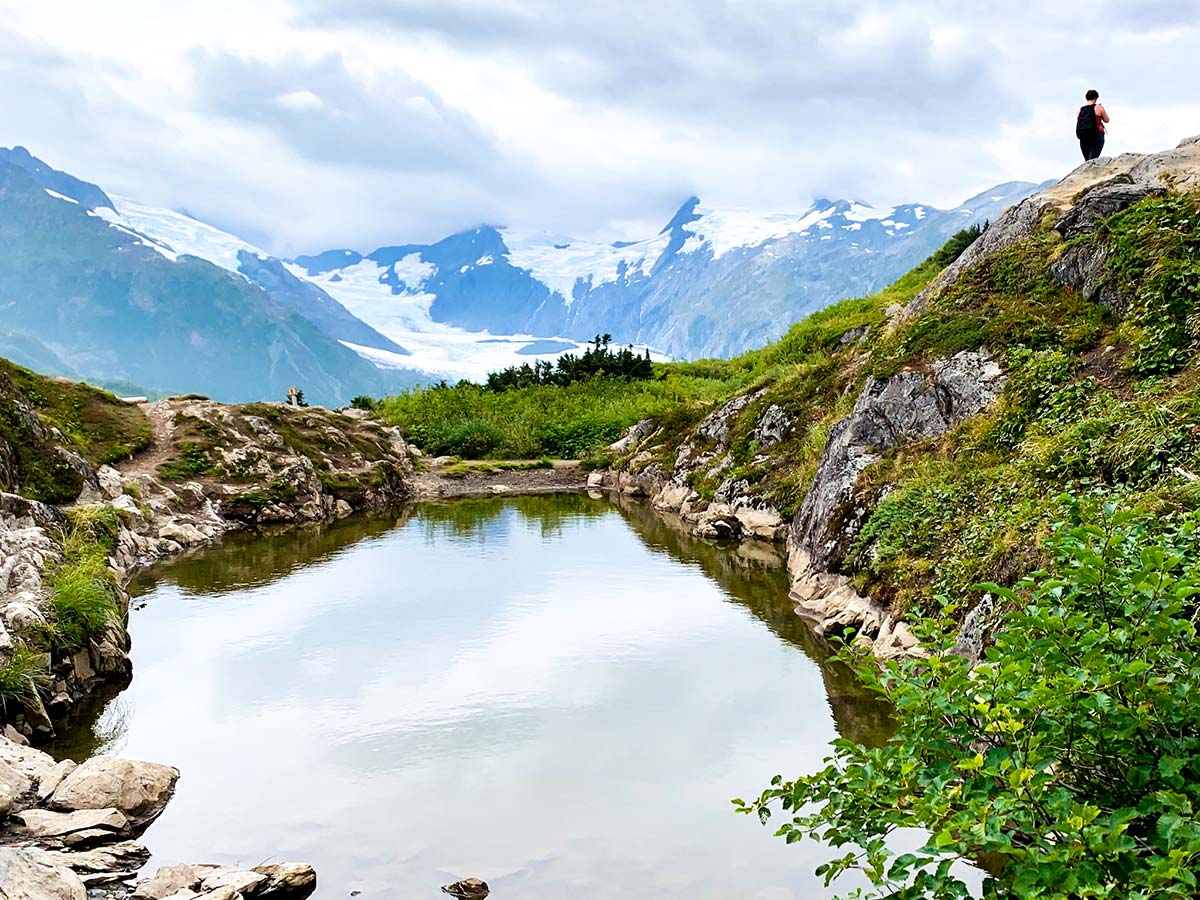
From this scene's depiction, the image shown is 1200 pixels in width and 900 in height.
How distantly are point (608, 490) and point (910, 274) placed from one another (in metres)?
20.3

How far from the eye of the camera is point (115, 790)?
10.6 metres

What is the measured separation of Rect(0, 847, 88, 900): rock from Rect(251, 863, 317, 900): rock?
5.28ft

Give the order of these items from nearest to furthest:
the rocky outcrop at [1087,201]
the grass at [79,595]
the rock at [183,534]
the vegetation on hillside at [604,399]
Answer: the grass at [79,595], the rocky outcrop at [1087,201], the rock at [183,534], the vegetation on hillside at [604,399]

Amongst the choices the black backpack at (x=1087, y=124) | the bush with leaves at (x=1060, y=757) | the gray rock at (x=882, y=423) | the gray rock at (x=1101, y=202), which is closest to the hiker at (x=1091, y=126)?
the black backpack at (x=1087, y=124)

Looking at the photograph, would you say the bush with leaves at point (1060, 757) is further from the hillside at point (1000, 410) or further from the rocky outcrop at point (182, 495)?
the rocky outcrop at point (182, 495)

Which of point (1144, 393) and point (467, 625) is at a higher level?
point (1144, 393)

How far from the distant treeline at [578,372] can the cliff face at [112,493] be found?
17561mm

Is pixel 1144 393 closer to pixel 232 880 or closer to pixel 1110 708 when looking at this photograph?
pixel 1110 708

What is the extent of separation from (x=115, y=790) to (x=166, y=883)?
243 centimetres

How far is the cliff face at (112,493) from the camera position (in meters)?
14.2

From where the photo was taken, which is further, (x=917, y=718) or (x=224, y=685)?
(x=224, y=685)

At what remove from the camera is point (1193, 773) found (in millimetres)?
4695

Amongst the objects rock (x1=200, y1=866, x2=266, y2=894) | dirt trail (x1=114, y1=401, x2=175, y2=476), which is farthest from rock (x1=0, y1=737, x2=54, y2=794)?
dirt trail (x1=114, y1=401, x2=175, y2=476)

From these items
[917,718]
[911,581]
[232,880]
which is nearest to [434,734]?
[232,880]
